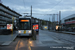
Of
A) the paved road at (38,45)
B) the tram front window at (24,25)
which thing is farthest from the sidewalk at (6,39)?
the tram front window at (24,25)

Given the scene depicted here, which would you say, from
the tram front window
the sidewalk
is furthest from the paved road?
the tram front window

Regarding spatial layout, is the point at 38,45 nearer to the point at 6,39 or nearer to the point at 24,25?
the point at 6,39

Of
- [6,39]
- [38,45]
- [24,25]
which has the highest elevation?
[24,25]

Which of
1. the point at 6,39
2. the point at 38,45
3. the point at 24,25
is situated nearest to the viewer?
the point at 38,45

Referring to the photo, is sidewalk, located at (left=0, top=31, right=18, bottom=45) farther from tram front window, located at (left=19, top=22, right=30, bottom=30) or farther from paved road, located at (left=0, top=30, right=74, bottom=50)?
tram front window, located at (left=19, top=22, right=30, bottom=30)

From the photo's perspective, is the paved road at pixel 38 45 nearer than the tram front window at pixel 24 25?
Yes

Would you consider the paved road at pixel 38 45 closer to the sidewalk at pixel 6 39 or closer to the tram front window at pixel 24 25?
the sidewalk at pixel 6 39

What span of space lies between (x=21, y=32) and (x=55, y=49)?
9399mm

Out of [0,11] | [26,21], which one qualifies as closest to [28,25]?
[26,21]

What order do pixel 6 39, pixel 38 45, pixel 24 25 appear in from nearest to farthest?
pixel 38 45 → pixel 6 39 → pixel 24 25

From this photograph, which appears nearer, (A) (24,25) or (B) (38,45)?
(B) (38,45)

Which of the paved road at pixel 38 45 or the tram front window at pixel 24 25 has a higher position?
the tram front window at pixel 24 25

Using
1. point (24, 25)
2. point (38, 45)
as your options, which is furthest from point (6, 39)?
point (38, 45)

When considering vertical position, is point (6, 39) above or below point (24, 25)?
below
